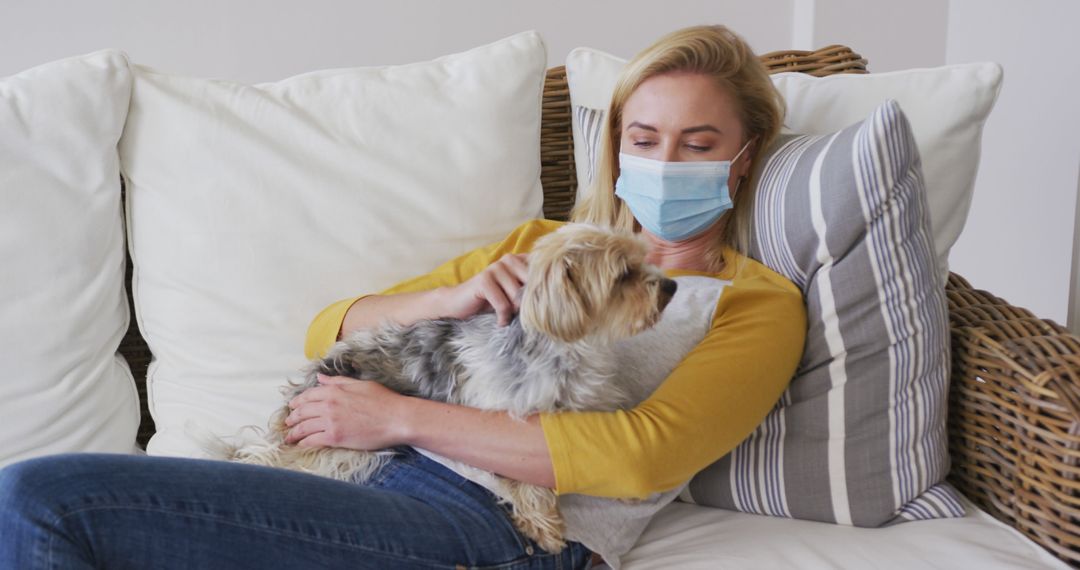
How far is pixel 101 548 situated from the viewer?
1.47 metres

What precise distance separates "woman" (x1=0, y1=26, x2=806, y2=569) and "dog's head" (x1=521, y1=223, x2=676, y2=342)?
3.8 inches

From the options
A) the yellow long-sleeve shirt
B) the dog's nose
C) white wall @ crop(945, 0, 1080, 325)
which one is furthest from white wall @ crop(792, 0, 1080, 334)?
the dog's nose

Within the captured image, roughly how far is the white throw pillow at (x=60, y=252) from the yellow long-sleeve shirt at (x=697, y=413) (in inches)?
48.2

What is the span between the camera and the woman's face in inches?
82.9

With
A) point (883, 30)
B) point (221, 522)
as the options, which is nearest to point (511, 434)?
point (221, 522)

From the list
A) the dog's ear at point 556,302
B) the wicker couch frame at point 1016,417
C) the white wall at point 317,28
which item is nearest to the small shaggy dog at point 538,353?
the dog's ear at point 556,302

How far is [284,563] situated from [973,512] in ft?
4.56

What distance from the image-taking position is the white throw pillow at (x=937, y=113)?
87.3 inches

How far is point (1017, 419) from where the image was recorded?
1.82 metres

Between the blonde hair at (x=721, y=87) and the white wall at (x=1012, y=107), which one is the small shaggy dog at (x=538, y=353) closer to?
the blonde hair at (x=721, y=87)

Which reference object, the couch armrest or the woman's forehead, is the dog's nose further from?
the couch armrest

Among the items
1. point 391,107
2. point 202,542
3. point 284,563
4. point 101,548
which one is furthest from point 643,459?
point 391,107

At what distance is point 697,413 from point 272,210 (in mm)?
1173

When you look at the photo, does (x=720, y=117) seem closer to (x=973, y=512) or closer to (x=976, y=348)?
(x=976, y=348)
